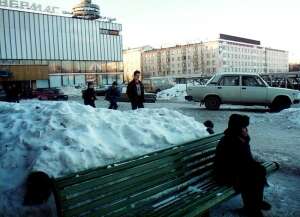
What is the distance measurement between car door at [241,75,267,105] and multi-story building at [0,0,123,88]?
4520cm

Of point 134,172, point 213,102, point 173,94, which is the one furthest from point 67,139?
point 173,94

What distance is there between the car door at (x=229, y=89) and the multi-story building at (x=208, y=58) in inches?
3864

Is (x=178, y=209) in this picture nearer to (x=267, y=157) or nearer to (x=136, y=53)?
(x=267, y=157)

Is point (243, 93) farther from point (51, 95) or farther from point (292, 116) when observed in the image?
point (51, 95)

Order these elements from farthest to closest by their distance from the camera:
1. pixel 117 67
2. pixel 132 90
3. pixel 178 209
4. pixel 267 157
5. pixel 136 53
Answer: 1. pixel 136 53
2. pixel 117 67
3. pixel 132 90
4. pixel 267 157
5. pixel 178 209

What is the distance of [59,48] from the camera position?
64.9 metres

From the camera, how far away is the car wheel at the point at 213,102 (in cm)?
1797

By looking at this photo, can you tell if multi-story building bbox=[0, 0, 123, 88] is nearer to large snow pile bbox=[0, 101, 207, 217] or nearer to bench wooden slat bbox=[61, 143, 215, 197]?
large snow pile bbox=[0, 101, 207, 217]

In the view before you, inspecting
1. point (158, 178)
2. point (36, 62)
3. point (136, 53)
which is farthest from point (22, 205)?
point (136, 53)

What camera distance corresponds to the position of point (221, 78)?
59.5ft

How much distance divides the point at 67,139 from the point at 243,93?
13.9m

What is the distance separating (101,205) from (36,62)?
6078 cm

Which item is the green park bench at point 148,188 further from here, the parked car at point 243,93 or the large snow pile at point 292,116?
the parked car at point 243,93

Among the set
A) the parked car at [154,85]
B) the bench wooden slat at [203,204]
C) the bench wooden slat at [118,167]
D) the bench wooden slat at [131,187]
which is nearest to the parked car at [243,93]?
the bench wooden slat at [118,167]
